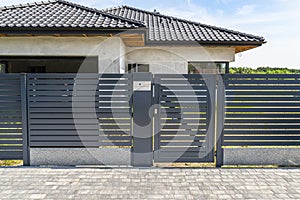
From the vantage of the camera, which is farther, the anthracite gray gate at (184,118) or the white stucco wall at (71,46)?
the white stucco wall at (71,46)

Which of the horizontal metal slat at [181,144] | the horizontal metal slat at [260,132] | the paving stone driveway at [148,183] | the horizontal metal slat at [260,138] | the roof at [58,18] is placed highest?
the roof at [58,18]

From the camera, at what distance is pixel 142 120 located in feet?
15.7

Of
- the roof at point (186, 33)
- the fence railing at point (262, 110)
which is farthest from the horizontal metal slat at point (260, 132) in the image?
the roof at point (186, 33)

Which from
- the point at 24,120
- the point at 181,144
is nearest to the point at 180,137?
the point at 181,144

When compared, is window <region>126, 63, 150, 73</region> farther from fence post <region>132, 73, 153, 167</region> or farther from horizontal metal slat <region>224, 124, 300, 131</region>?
horizontal metal slat <region>224, 124, 300, 131</region>

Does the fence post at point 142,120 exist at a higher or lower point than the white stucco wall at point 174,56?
lower

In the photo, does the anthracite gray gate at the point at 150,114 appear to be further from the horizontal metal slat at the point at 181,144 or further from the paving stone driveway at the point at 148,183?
the paving stone driveway at the point at 148,183

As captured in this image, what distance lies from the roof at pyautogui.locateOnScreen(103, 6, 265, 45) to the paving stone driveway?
648 centimetres

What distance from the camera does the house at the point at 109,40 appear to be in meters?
6.87

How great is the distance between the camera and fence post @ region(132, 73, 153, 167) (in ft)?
15.5

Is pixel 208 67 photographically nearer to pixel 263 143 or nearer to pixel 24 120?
pixel 263 143

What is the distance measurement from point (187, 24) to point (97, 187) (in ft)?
34.8

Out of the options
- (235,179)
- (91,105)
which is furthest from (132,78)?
(235,179)

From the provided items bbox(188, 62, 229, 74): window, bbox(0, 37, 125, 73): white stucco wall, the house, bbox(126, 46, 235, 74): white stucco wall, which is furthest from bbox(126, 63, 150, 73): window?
bbox(0, 37, 125, 73): white stucco wall
